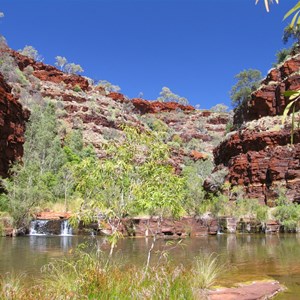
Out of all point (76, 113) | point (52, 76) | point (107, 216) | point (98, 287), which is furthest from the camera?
point (52, 76)

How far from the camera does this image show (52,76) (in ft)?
325

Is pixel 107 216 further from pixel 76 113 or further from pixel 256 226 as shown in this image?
pixel 76 113

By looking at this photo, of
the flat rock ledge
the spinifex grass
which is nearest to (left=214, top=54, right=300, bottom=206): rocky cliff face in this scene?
the flat rock ledge

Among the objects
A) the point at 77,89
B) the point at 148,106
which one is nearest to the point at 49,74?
the point at 77,89

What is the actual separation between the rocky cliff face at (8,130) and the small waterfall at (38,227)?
28.6ft

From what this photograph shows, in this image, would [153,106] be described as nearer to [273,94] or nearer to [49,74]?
[49,74]

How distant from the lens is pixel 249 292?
8.80 m

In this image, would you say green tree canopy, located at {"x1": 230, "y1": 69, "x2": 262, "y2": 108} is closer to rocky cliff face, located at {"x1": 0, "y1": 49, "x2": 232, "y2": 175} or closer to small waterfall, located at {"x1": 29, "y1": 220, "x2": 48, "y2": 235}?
rocky cliff face, located at {"x1": 0, "y1": 49, "x2": 232, "y2": 175}

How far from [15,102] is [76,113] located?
4036 centimetres

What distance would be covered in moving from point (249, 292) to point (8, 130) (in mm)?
34426

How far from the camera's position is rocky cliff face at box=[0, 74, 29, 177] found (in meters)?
37.1

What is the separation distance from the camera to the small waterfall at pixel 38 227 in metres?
29.1

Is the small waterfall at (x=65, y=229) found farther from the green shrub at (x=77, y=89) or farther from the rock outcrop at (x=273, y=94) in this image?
the green shrub at (x=77, y=89)

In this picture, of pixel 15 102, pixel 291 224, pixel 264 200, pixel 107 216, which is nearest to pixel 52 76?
pixel 15 102
